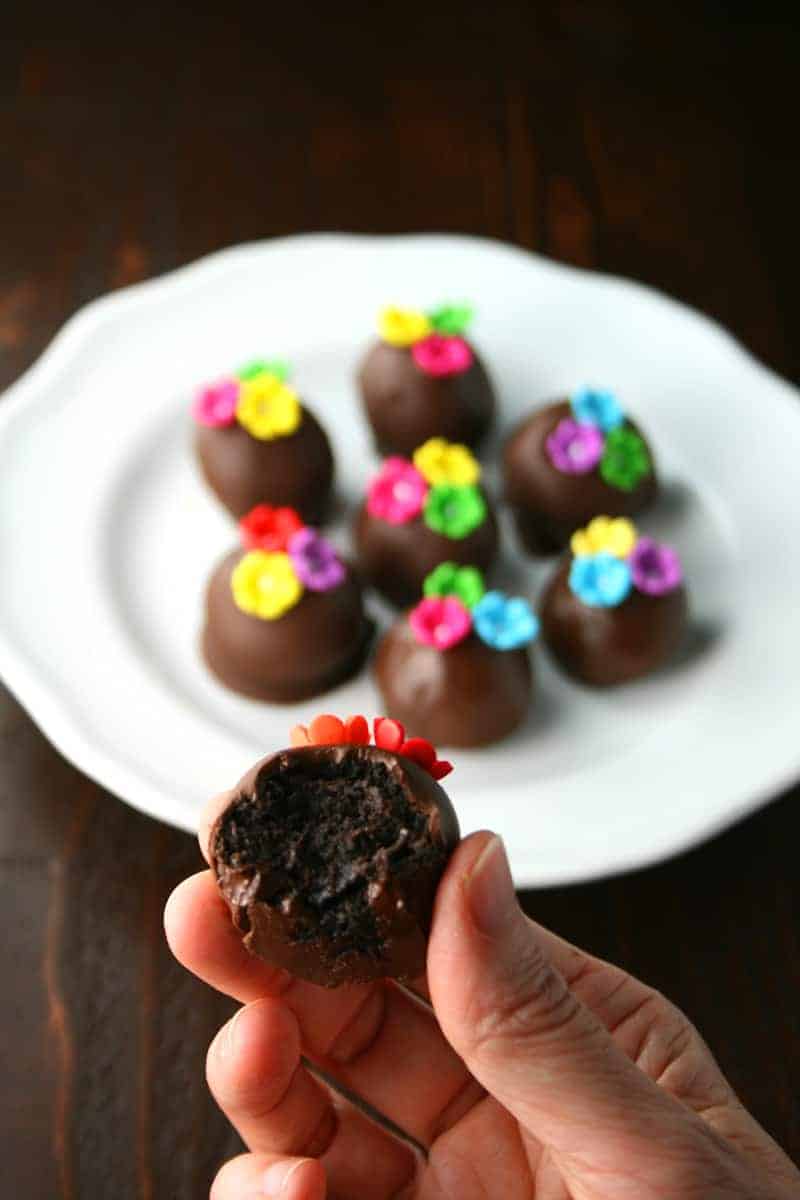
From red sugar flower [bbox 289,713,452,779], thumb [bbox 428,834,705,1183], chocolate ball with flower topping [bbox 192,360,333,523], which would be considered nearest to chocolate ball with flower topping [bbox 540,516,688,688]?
chocolate ball with flower topping [bbox 192,360,333,523]

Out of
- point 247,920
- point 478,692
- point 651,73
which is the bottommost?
point 478,692

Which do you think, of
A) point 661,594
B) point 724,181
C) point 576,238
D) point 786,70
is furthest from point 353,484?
point 786,70

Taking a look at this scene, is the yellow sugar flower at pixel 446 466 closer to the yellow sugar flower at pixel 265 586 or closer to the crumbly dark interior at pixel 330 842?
the yellow sugar flower at pixel 265 586

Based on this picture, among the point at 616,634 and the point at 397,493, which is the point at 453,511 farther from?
the point at 616,634

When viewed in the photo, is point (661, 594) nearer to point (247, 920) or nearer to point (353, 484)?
point (353, 484)

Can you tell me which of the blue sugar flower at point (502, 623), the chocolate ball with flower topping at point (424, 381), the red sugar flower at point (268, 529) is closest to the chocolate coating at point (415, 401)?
the chocolate ball with flower topping at point (424, 381)

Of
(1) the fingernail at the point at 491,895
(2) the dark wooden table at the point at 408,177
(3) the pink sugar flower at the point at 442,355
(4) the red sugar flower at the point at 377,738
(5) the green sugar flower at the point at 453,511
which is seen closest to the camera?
(1) the fingernail at the point at 491,895
